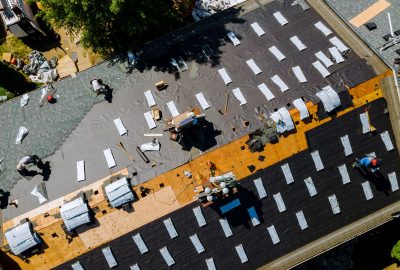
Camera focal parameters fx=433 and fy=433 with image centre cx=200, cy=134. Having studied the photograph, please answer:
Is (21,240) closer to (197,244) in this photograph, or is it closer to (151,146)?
(151,146)

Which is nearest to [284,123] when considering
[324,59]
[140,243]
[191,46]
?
Answer: [324,59]

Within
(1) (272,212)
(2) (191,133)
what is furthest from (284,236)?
(2) (191,133)

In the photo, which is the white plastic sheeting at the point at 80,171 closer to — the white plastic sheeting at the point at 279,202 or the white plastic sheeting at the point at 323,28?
the white plastic sheeting at the point at 279,202

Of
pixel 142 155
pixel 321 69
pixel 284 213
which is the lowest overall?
pixel 284 213

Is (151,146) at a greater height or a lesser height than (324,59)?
lesser

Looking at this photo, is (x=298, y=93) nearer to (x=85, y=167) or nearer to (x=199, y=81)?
(x=199, y=81)

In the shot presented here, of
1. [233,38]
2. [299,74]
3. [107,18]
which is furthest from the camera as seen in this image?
[107,18]
